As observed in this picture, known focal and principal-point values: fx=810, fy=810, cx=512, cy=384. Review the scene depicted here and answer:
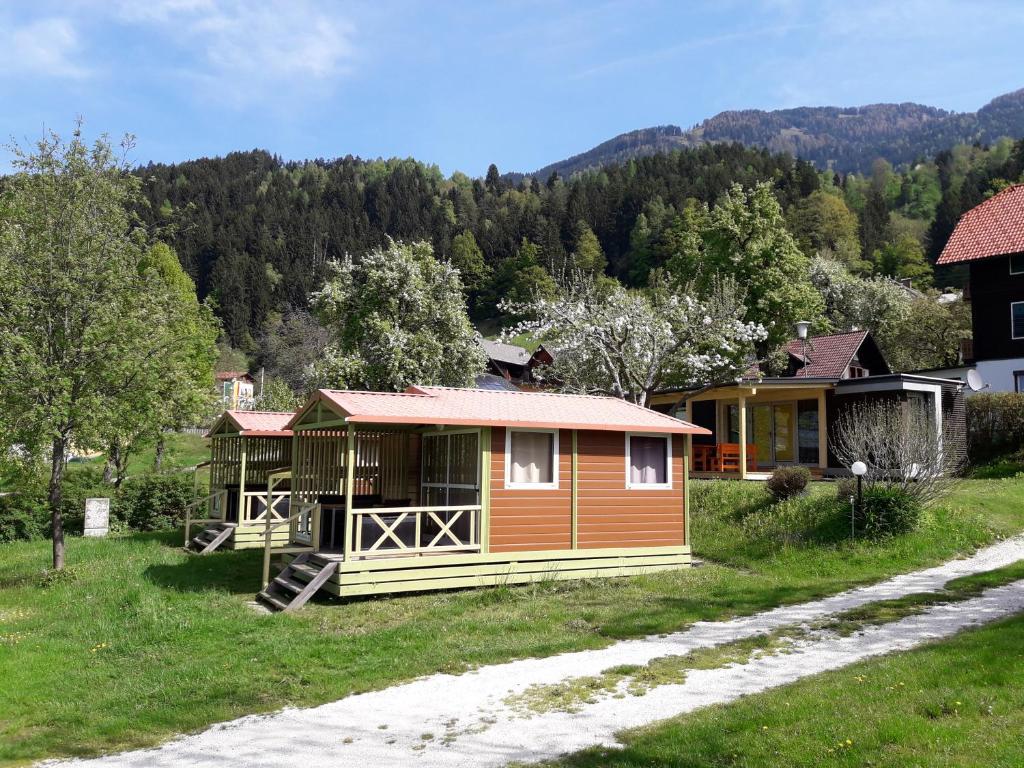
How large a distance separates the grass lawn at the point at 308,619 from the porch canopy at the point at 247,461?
5.79 ft

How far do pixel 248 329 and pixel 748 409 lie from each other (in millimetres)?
70271

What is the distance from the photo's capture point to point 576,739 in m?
6.27

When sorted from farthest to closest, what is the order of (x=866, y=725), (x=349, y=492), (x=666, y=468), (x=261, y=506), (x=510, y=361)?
1. (x=510, y=361)
2. (x=261, y=506)
3. (x=666, y=468)
4. (x=349, y=492)
5. (x=866, y=725)

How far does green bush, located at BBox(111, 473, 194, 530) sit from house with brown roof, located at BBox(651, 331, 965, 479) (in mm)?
14657

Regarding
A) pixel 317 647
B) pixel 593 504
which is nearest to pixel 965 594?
pixel 593 504

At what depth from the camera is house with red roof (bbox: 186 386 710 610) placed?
40.0 feet

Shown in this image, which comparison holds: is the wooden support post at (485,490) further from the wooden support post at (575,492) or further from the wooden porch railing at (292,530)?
the wooden porch railing at (292,530)

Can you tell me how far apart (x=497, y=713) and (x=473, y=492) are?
6.49m

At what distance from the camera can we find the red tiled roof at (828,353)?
25625 millimetres

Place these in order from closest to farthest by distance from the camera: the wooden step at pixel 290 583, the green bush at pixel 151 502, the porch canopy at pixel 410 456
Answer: the wooden step at pixel 290 583 → the porch canopy at pixel 410 456 → the green bush at pixel 151 502

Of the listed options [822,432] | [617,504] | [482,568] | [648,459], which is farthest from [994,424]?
[482,568]

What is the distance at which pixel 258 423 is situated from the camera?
19.1 meters

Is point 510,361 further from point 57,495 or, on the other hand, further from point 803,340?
point 57,495

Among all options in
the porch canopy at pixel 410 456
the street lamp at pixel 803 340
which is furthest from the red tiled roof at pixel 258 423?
the street lamp at pixel 803 340
